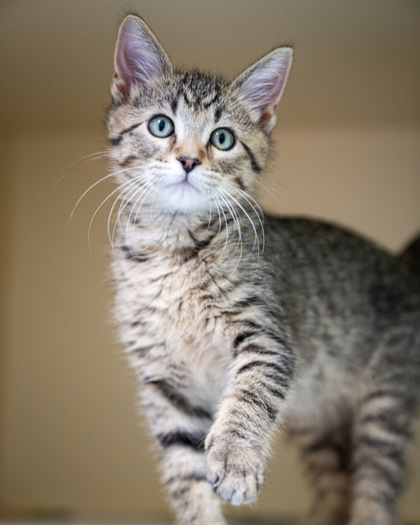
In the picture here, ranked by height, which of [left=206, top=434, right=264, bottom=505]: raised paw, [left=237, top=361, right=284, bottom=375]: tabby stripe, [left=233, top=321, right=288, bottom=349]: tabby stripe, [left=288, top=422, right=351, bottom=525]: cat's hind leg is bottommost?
[left=288, top=422, right=351, bottom=525]: cat's hind leg

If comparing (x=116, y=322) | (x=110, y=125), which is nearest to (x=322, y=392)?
(x=116, y=322)

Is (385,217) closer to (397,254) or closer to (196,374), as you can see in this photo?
(397,254)

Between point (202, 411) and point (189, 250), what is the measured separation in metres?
0.42

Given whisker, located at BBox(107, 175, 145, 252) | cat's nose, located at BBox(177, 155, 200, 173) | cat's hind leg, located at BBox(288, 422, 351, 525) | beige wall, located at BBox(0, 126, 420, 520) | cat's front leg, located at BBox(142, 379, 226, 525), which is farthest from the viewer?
cat's hind leg, located at BBox(288, 422, 351, 525)

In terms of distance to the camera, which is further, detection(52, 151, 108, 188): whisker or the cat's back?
the cat's back

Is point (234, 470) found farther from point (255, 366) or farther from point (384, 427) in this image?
point (384, 427)

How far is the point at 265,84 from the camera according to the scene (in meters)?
1.29

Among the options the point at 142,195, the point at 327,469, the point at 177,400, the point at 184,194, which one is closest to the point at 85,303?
the point at 177,400

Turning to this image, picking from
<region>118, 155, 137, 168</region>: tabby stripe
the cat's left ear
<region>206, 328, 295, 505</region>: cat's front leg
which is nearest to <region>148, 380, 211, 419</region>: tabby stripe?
<region>206, 328, 295, 505</region>: cat's front leg

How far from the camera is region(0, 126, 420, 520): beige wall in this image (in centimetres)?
151

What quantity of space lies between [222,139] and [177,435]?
71 cm

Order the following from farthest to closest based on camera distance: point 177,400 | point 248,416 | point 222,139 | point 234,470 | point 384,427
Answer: point 384,427 → point 177,400 → point 222,139 → point 248,416 → point 234,470

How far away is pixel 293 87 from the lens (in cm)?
133

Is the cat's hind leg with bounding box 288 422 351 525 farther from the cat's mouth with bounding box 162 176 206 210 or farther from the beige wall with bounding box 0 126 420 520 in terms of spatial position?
the cat's mouth with bounding box 162 176 206 210
